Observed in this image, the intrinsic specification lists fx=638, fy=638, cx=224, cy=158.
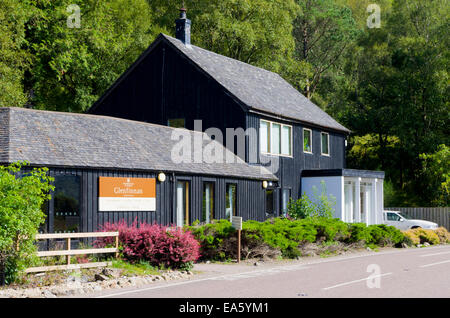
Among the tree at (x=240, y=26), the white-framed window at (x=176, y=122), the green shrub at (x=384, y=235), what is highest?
the tree at (x=240, y=26)

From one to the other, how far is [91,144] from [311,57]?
44.5 metres

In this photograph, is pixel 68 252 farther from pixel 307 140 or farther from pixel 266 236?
pixel 307 140

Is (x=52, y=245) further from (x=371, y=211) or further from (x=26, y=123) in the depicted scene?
(x=371, y=211)

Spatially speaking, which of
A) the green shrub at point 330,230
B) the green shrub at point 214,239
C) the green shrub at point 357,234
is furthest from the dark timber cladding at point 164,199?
the green shrub at point 357,234

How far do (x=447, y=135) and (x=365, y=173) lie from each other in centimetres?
1996

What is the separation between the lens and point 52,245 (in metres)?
19.7

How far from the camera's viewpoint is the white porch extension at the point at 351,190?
34125 millimetres

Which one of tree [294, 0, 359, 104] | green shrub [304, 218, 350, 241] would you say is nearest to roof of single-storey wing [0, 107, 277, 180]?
green shrub [304, 218, 350, 241]

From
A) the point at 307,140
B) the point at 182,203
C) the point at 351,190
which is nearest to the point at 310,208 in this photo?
the point at 351,190

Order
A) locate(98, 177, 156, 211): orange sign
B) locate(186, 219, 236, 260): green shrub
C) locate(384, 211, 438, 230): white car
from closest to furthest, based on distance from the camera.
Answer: locate(186, 219, 236, 260): green shrub
locate(98, 177, 156, 211): orange sign
locate(384, 211, 438, 230): white car

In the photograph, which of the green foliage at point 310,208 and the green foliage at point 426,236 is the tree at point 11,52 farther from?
the green foliage at point 426,236

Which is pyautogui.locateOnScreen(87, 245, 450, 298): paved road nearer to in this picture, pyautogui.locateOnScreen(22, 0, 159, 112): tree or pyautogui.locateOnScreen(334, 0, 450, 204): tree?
pyautogui.locateOnScreen(22, 0, 159, 112): tree

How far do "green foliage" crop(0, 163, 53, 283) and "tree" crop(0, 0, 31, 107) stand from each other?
66.4 ft

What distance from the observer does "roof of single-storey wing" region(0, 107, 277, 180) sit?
20.5 meters
